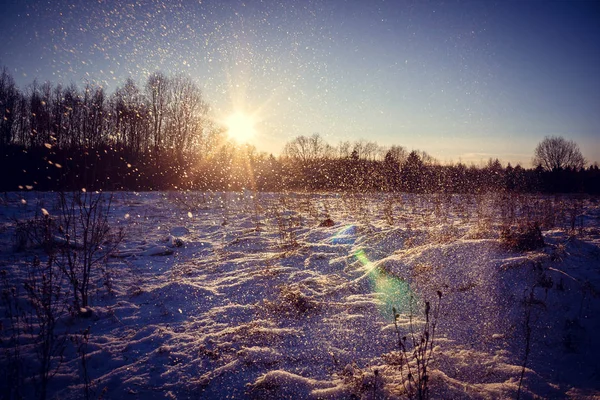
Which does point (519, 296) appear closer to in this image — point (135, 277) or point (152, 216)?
point (135, 277)

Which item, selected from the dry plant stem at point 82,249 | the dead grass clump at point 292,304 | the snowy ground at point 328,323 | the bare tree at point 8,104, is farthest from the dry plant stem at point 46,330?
the bare tree at point 8,104

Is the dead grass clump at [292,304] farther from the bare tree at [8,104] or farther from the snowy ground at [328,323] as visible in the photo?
the bare tree at [8,104]

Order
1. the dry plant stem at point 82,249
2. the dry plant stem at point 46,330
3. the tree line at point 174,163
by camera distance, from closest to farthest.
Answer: the dry plant stem at point 46,330
the dry plant stem at point 82,249
the tree line at point 174,163

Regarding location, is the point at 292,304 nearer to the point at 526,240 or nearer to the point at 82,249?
the point at 526,240

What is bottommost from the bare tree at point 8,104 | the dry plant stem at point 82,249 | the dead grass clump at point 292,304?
the dead grass clump at point 292,304

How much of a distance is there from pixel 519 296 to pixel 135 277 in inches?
217

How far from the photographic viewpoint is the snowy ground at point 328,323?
225cm

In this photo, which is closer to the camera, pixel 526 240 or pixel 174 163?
pixel 526 240

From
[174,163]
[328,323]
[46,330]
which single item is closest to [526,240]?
[328,323]

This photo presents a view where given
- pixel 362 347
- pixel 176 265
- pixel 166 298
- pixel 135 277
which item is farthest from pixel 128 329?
pixel 362 347

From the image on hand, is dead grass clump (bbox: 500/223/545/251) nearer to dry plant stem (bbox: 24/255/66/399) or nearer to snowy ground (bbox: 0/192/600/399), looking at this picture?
snowy ground (bbox: 0/192/600/399)

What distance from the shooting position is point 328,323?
3150 millimetres

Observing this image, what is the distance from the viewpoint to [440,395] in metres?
2.05

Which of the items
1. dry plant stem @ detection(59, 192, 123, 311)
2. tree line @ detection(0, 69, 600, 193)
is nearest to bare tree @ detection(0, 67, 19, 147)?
tree line @ detection(0, 69, 600, 193)
